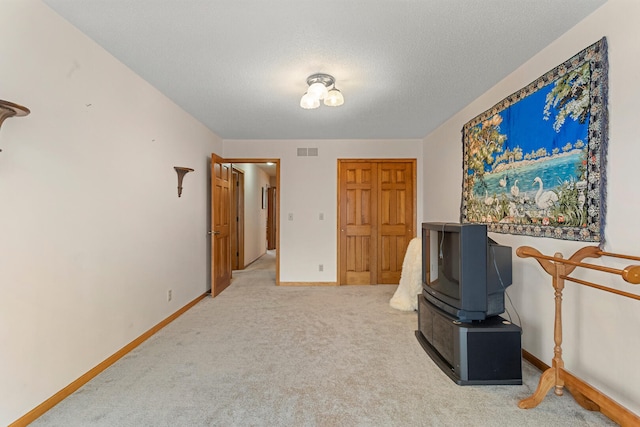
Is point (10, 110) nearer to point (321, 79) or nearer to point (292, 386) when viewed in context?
point (321, 79)

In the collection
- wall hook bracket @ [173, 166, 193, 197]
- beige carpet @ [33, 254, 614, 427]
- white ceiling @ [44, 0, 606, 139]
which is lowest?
beige carpet @ [33, 254, 614, 427]

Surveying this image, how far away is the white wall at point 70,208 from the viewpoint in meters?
1.63

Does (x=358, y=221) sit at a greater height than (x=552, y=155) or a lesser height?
lesser

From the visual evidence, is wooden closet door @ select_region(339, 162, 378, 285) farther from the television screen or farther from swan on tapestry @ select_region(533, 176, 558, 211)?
Answer: swan on tapestry @ select_region(533, 176, 558, 211)

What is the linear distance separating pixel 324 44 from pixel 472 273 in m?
1.90

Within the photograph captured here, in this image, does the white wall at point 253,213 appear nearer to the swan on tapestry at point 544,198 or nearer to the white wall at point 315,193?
the white wall at point 315,193

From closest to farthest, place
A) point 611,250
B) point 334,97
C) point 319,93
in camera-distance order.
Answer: point 611,250, point 319,93, point 334,97

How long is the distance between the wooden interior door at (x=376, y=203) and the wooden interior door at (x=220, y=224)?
1800 mm

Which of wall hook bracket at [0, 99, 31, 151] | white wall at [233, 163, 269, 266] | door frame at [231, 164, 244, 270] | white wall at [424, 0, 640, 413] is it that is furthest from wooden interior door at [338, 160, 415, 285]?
wall hook bracket at [0, 99, 31, 151]

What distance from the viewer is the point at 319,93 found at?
255cm

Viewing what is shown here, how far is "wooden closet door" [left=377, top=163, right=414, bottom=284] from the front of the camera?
4957 millimetres

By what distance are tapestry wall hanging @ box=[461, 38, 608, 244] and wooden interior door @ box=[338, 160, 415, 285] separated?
6.33ft

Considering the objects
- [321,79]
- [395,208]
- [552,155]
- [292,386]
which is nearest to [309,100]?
[321,79]

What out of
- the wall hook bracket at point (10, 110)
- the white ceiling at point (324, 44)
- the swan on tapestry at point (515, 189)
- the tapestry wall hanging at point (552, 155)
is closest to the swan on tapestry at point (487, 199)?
the tapestry wall hanging at point (552, 155)
